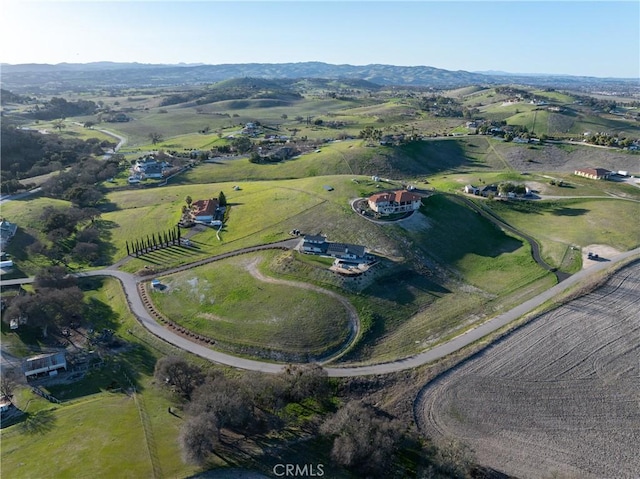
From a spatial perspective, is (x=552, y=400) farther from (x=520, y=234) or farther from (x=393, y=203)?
(x=520, y=234)

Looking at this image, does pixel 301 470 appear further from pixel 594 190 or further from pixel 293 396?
pixel 594 190

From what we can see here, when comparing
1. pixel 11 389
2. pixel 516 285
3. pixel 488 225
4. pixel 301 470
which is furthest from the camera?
pixel 488 225

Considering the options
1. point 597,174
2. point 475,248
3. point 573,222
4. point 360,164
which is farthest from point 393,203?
point 597,174

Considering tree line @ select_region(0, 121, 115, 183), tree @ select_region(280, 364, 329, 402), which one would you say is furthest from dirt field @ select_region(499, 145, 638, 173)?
tree line @ select_region(0, 121, 115, 183)

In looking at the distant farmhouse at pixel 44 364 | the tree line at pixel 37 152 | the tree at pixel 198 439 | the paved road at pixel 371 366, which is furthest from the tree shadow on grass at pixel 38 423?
the tree line at pixel 37 152

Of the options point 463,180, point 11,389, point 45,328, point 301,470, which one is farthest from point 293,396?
point 463,180

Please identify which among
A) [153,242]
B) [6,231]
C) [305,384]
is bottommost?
[305,384]

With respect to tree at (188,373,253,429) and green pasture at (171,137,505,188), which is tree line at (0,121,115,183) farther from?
tree at (188,373,253,429)
